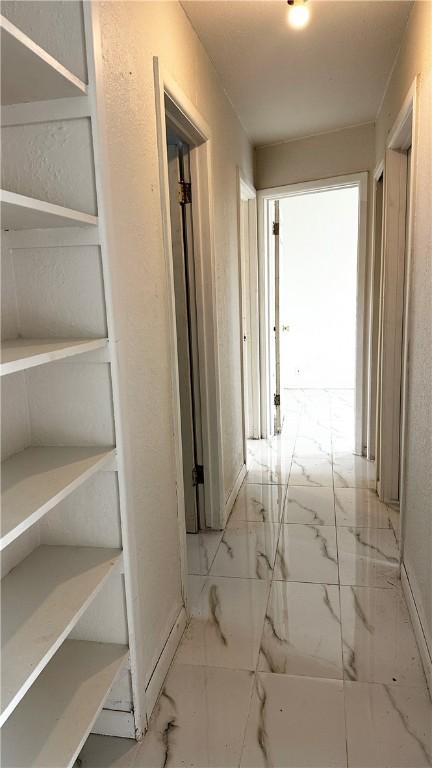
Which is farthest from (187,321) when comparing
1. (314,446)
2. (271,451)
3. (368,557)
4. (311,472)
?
(314,446)

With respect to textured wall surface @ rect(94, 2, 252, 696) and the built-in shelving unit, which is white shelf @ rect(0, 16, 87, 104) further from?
textured wall surface @ rect(94, 2, 252, 696)

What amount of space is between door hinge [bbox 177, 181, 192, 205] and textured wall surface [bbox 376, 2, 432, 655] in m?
1.04

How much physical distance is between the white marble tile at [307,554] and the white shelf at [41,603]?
1194mm

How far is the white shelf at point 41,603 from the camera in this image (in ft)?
3.11

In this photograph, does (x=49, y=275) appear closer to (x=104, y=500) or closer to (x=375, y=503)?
(x=104, y=500)

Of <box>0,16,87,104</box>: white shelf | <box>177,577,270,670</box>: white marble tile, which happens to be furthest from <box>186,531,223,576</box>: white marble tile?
<box>0,16,87,104</box>: white shelf

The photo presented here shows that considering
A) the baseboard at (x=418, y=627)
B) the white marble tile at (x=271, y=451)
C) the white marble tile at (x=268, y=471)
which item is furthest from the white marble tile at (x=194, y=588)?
the white marble tile at (x=271, y=451)

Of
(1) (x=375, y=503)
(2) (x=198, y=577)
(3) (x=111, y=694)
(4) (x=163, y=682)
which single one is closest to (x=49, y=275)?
(3) (x=111, y=694)

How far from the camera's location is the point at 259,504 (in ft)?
9.98

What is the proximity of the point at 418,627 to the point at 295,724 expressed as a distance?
23.6 inches

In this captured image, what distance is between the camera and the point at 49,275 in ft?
4.20

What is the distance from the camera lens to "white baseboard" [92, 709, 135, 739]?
4.79ft

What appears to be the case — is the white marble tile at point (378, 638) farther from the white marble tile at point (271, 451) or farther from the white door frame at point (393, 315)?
the white marble tile at point (271, 451)

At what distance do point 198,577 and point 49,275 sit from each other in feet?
5.21
